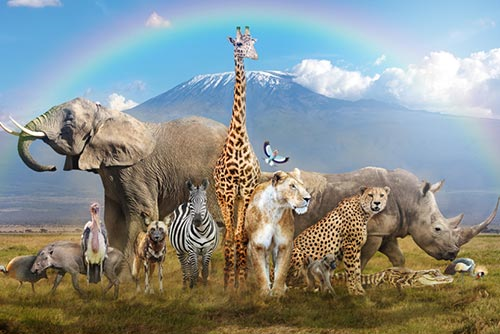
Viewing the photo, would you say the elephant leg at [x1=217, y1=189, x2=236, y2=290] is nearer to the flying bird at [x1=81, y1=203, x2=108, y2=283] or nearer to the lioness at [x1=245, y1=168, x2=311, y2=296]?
the lioness at [x1=245, y1=168, x2=311, y2=296]

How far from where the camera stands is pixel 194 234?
5363 mm

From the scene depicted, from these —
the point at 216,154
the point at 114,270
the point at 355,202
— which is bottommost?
the point at 114,270

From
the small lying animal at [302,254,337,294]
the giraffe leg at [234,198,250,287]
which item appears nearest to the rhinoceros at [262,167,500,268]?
the small lying animal at [302,254,337,294]

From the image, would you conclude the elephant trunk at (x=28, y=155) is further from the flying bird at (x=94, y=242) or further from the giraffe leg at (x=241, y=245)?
the giraffe leg at (x=241, y=245)

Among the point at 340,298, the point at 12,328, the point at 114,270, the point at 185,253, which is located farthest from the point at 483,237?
the point at 12,328

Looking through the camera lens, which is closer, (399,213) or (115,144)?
(399,213)

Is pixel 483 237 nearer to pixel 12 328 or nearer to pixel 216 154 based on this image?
pixel 216 154

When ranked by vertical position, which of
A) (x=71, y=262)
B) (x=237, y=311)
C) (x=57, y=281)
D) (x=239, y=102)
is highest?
(x=239, y=102)

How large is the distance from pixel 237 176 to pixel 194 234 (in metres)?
0.55

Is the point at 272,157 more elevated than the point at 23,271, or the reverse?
the point at 272,157

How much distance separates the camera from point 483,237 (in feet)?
27.9

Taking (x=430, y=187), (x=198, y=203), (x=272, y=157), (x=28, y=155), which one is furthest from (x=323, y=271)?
(x=28, y=155)

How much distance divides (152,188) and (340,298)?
2.07 meters

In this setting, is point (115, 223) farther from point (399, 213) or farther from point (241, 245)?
point (399, 213)
